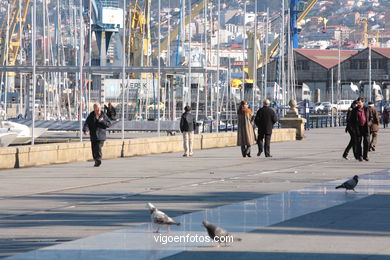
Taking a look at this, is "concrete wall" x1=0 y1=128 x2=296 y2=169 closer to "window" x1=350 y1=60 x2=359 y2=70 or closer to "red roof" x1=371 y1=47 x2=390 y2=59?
"window" x1=350 y1=60 x2=359 y2=70

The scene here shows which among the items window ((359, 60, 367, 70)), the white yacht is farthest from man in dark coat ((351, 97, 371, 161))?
window ((359, 60, 367, 70))

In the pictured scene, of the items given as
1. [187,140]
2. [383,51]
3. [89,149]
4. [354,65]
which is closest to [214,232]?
[89,149]

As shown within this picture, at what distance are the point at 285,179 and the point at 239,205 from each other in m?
5.76

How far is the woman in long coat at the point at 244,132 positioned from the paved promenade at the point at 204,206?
1.66m

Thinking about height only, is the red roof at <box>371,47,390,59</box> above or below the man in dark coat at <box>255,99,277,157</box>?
above

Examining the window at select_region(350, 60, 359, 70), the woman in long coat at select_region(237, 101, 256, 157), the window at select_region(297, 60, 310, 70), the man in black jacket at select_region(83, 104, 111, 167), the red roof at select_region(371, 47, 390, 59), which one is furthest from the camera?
the window at select_region(297, 60, 310, 70)

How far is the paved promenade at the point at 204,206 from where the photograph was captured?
38.9 ft

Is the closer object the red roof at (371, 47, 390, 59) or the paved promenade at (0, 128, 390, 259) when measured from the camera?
the paved promenade at (0, 128, 390, 259)

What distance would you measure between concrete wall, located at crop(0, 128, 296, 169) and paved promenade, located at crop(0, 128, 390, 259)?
617 mm

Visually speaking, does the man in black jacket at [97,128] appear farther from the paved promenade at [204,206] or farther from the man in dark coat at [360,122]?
the man in dark coat at [360,122]

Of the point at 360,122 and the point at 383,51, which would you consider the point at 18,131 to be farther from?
the point at 383,51

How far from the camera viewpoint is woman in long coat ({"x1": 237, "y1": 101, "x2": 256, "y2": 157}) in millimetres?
30359

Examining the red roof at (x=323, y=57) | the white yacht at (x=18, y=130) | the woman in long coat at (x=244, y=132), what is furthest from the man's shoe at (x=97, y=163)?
the red roof at (x=323, y=57)

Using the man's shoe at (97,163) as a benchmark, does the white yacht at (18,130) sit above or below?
above
